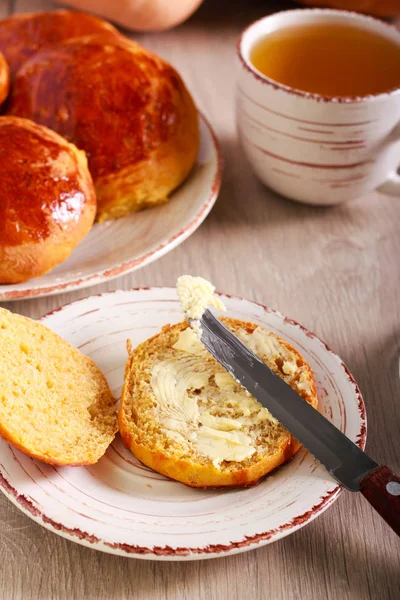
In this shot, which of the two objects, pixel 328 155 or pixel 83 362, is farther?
pixel 328 155

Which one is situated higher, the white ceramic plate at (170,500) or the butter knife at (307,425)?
the butter knife at (307,425)

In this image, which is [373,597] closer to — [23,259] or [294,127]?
[23,259]

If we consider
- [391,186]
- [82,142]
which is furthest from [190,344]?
[391,186]

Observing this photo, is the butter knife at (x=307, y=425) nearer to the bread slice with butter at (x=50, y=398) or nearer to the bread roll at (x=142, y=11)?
the bread slice with butter at (x=50, y=398)

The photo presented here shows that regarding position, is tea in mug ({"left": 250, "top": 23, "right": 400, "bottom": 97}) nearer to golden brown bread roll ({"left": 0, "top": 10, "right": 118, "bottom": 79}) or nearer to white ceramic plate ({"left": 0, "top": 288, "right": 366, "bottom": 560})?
golden brown bread roll ({"left": 0, "top": 10, "right": 118, "bottom": 79})

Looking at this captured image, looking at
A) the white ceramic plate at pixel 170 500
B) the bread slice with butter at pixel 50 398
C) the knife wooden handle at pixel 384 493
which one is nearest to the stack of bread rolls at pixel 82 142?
the bread slice with butter at pixel 50 398

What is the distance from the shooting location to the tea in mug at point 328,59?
187 cm

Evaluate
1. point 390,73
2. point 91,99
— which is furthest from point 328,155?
point 91,99

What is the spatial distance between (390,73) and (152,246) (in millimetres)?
775

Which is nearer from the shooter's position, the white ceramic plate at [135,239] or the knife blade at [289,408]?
the knife blade at [289,408]

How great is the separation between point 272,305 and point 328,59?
28.5 inches

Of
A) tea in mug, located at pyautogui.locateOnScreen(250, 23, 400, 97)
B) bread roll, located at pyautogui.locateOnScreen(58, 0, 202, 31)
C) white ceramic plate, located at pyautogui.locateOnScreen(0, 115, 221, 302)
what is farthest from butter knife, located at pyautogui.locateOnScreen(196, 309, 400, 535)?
bread roll, located at pyautogui.locateOnScreen(58, 0, 202, 31)

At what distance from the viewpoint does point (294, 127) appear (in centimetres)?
171

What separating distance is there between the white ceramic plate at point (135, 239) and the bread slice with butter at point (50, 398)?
0.25 metres
